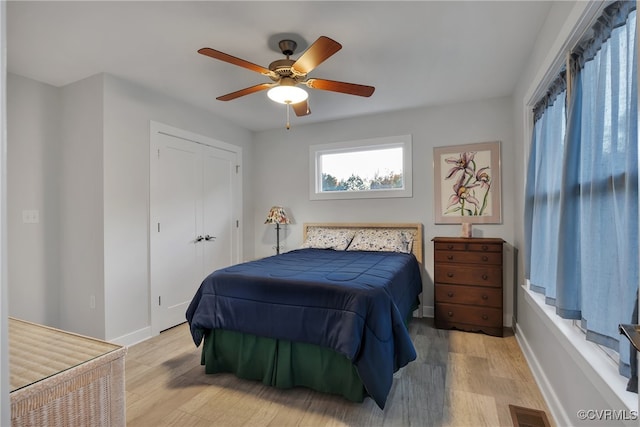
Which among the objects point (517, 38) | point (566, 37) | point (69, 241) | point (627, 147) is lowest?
point (69, 241)

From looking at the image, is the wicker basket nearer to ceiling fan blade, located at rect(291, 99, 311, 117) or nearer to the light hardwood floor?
the light hardwood floor

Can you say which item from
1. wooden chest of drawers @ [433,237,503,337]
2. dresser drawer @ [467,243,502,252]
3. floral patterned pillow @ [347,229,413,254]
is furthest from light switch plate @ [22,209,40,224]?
dresser drawer @ [467,243,502,252]

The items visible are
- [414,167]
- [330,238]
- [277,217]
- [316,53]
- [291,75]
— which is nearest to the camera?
[316,53]

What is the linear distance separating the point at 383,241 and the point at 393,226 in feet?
1.03

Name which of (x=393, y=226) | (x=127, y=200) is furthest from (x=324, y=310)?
(x=127, y=200)

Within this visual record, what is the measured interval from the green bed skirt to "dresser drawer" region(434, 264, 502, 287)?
1747 mm

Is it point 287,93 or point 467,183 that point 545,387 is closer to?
point 467,183

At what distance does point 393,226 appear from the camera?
3.84 meters

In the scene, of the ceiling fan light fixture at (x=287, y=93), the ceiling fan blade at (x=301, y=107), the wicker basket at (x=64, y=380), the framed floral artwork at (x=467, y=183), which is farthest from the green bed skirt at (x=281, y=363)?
the framed floral artwork at (x=467, y=183)

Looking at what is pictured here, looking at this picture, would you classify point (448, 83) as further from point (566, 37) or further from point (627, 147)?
point (627, 147)

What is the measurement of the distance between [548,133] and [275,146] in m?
3.42

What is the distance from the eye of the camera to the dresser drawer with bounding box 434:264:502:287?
3059mm

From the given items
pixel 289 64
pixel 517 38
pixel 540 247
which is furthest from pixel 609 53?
pixel 289 64

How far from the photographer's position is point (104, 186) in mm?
2750
